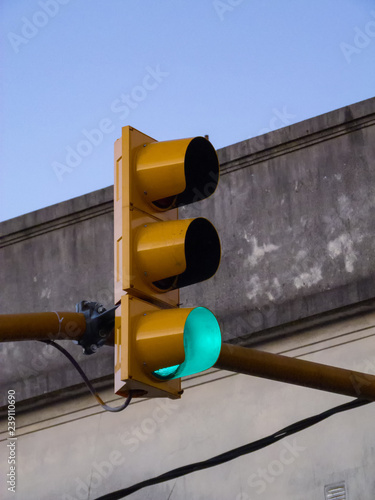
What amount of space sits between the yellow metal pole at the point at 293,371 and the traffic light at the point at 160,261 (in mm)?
231

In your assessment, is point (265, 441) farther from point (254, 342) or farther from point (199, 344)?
point (254, 342)

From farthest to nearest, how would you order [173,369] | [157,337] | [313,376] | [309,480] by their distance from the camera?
[309,480] < [313,376] < [173,369] < [157,337]

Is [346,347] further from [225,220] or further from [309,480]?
[225,220]

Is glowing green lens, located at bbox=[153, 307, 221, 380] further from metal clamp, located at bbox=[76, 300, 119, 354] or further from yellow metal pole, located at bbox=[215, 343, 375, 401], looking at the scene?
metal clamp, located at bbox=[76, 300, 119, 354]

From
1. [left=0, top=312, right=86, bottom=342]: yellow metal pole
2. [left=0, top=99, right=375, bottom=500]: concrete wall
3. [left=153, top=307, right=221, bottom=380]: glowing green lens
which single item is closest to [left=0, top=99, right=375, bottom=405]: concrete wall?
[left=0, top=99, right=375, bottom=500]: concrete wall

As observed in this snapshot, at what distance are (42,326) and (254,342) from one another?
6382 mm

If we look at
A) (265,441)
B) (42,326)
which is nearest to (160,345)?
(42,326)

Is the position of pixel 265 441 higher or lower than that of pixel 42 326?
lower

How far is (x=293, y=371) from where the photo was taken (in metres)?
4.77

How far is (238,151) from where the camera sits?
11438 millimetres

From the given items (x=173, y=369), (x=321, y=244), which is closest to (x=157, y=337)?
(x=173, y=369)

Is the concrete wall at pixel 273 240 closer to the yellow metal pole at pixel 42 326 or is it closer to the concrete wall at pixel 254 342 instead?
the concrete wall at pixel 254 342

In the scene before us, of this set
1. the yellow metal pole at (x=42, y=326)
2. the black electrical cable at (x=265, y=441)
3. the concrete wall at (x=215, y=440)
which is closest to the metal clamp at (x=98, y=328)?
the yellow metal pole at (x=42, y=326)

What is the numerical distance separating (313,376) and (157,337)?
1.02m
